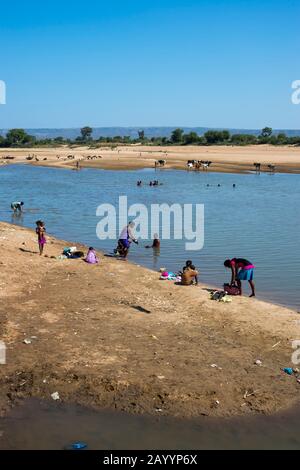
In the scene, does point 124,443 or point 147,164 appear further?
point 147,164

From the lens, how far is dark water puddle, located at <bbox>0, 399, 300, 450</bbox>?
7.26 meters

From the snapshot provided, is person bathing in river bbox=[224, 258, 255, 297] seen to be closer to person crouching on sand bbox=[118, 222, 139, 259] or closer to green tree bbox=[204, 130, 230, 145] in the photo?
person crouching on sand bbox=[118, 222, 139, 259]

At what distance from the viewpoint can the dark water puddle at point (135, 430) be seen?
726 cm

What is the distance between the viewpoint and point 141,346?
32.8 ft

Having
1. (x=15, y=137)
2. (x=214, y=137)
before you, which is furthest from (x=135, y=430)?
(x=15, y=137)

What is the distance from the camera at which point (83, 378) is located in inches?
346

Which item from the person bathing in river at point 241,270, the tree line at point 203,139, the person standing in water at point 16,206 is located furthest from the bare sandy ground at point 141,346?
the tree line at point 203,139

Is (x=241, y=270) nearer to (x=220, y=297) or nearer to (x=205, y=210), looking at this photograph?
(x=220, y=297)

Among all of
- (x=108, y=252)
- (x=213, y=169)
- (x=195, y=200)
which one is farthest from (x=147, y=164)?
(x=108, y=252)

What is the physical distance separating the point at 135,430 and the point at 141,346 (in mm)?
2560

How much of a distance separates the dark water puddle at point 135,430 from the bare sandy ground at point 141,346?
239 mm

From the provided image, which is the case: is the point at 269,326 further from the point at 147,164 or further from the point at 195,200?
the point at 147,164
